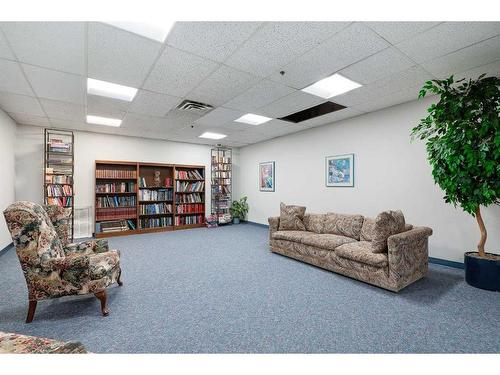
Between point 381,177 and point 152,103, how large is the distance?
412 centimetres

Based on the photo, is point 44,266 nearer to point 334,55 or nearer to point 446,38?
point 334,55

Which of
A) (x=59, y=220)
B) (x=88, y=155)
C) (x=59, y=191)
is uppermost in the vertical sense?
(x=88, y=155)

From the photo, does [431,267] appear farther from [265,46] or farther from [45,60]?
[45,60]

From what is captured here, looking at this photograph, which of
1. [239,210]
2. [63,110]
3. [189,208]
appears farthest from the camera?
[239,210]

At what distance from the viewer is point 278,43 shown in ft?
7.27

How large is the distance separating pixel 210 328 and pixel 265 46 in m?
2.63

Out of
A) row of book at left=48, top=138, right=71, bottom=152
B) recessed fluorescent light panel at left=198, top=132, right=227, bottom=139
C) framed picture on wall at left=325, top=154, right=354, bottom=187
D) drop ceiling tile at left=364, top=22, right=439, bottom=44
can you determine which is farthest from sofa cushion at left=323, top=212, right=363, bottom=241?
row of book at left=48, top=138, right=71, bottom=152

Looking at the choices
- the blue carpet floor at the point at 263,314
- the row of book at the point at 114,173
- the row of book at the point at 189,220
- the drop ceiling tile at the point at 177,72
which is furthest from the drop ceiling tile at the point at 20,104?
the row of book at the point at 189,220

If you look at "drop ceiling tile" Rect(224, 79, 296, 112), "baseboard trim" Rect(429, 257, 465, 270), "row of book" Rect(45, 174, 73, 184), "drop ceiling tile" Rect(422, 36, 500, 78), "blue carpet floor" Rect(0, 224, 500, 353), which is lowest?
"blue carpet floor" Rect(0, 224, 500, 353)

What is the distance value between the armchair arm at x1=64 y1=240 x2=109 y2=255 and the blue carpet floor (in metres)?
0.51

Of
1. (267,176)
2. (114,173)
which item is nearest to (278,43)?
(267,176)

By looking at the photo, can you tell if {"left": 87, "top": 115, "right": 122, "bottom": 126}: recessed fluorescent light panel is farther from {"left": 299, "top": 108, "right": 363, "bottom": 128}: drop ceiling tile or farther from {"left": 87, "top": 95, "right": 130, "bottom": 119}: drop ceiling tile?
{"left": 299, "top": 108, "right": 363, "bottom": 128}: drop ceiling tile

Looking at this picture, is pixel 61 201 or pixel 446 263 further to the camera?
pixel 61 201

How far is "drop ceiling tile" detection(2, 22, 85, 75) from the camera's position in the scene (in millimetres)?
1955
